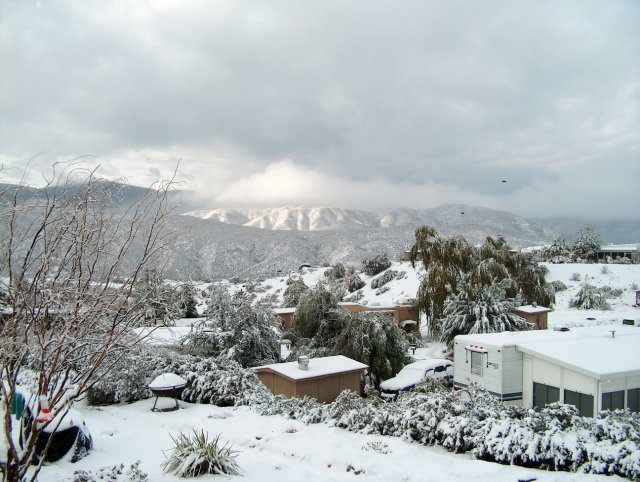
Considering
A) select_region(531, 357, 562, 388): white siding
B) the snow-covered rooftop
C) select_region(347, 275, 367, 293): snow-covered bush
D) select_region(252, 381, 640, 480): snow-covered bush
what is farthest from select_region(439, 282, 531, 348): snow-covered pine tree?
select_region(347, 275, 367, 293): snow-covered bush

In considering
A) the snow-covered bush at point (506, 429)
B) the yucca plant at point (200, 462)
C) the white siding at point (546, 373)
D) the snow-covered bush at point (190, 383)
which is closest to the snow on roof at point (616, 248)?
the white siding at point (546, 373)

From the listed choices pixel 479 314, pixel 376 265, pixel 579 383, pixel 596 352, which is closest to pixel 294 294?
pixel 376 265

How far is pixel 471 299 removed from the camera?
20.8 m

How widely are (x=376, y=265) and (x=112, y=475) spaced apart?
129ft

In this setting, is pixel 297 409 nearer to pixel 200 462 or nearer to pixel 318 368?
pixel 318 368

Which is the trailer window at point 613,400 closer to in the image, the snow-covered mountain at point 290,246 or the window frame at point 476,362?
the window frame at point 476,362

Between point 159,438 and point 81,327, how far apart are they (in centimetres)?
510

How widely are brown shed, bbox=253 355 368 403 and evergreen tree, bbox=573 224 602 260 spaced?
155 feet

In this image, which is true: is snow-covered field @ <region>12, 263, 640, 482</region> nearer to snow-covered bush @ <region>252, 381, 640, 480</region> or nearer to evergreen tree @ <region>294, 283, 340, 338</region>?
snow-covered bush @ <region>252, 381, 640, 480</region>

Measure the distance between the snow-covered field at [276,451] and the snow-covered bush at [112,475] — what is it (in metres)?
0.17

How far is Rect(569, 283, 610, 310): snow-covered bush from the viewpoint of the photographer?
30.5 metres

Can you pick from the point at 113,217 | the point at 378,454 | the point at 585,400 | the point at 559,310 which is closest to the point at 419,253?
the point at 559,310

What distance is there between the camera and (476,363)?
45.8 feet

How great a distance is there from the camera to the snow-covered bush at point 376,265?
44487 mm
